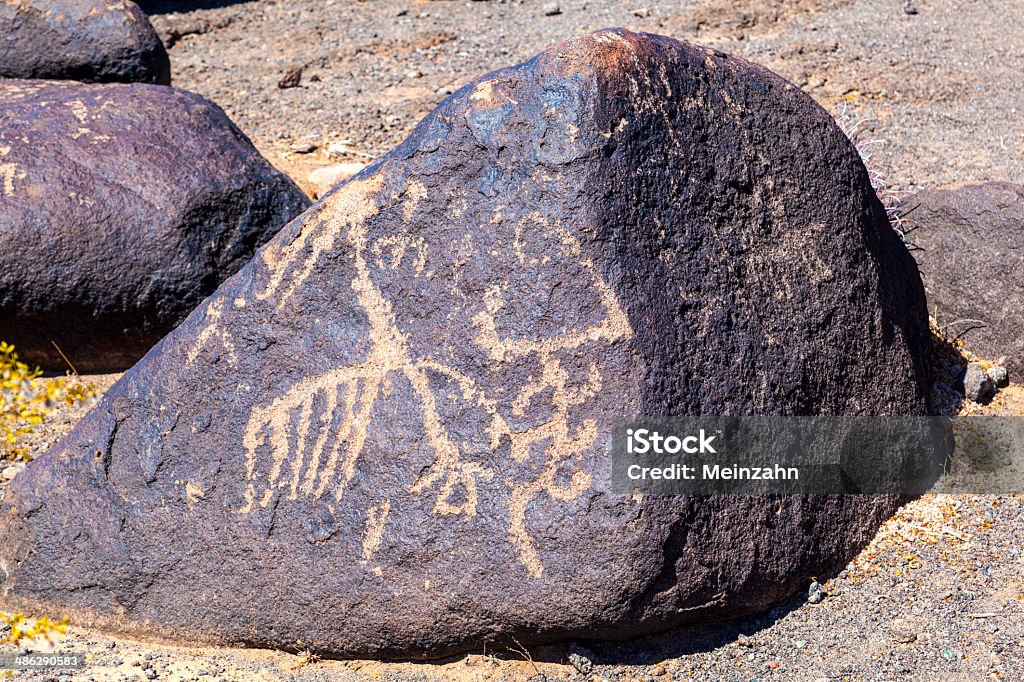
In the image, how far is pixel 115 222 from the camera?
377cm

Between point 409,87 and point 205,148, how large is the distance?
2.41m

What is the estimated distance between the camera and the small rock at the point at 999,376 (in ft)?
10.9

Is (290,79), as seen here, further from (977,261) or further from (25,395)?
(977,261)

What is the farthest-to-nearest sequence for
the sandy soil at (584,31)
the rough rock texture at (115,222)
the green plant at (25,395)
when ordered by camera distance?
the sandy soil at (584,31), the rough rock texture at (115,222), the green plant at (25,395)

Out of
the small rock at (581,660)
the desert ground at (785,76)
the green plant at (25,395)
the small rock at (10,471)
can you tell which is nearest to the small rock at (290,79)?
the desert ground at (785,76)

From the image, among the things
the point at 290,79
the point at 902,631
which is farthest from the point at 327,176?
the point at 902,631

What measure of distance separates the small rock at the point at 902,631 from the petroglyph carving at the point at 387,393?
807mm

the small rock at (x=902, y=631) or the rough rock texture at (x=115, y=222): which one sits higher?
the rough rock texture at (x=115, y=222)

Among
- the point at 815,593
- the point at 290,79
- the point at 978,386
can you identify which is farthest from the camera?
the point at 290,79

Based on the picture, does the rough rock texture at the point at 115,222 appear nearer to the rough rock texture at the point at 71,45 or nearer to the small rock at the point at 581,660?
the rough rock texture at the point at 71,45

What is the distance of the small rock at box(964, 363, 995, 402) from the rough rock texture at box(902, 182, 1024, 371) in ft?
0.59

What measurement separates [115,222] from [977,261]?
2.91 metres

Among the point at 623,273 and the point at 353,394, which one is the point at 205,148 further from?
the point at 623,273

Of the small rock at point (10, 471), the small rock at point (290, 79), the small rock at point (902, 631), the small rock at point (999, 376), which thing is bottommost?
the small rock at point (10, 471)
